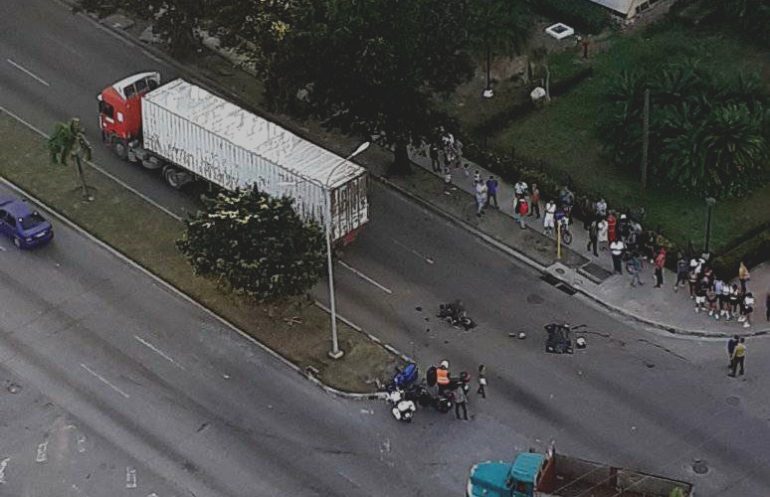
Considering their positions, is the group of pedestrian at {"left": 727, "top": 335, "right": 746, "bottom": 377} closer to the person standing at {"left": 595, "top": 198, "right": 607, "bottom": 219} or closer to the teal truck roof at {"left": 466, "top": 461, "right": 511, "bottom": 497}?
the person standing at {"left": 595, "top": 198, "right": 607, "bottom": 219}

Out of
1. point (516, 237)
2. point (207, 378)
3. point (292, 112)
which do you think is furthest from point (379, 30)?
point (207, 378)

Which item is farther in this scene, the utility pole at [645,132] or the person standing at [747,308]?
the utility pole at [645,132]

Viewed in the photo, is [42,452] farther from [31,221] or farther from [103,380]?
[31,221]

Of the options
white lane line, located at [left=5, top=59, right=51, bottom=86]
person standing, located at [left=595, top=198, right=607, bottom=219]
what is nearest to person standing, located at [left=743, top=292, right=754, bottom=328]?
person standing, located at [left=595, top=198, right=607, bottom=219]

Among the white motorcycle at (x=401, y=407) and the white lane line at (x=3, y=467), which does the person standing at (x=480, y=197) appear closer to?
the white motorcycle at (x=401, y=407)

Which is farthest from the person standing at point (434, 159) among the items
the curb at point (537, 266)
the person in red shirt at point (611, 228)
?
the person in red shirt at point (611, 228)
